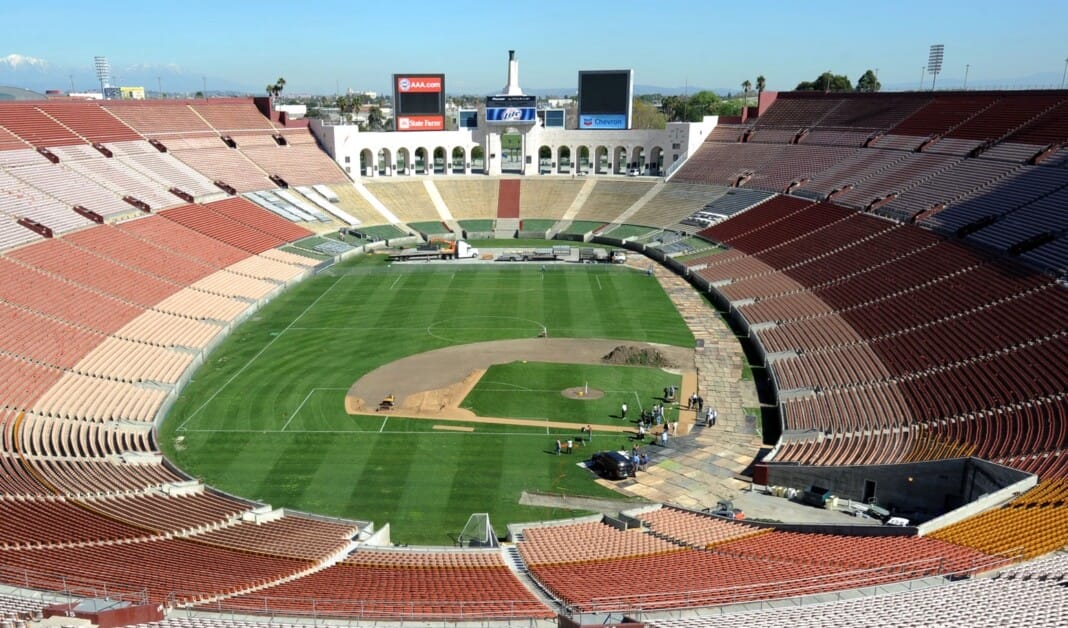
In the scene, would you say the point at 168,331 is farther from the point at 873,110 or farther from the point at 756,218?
the point at 873,110

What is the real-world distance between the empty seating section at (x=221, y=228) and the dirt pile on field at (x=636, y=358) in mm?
33842

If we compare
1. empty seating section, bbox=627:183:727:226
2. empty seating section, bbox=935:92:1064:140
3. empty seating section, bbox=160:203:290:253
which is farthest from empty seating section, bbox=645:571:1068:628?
empty seating section, bbox=627:183:727:226

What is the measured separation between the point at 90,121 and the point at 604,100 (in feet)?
173

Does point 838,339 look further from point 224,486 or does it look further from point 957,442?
point 224,486

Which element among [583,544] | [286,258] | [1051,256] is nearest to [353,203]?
[286,258]

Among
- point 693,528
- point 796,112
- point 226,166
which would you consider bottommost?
point 693,528

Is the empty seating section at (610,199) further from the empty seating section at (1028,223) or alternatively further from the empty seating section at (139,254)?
the empty seating section at (139,254)

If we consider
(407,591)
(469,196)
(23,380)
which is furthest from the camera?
(469,196)

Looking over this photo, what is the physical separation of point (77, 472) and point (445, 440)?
46.2ft

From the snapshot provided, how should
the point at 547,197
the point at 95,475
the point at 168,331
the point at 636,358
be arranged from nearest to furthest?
the point at 95,475 < the point at 636,358 < the point at 168,331 < the point at 547,197

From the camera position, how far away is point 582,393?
39000mm

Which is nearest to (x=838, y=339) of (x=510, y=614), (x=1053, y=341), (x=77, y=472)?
(x=1053, y=341)

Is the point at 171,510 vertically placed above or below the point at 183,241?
below

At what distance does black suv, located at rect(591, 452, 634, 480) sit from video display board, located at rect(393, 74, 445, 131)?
66317mm
